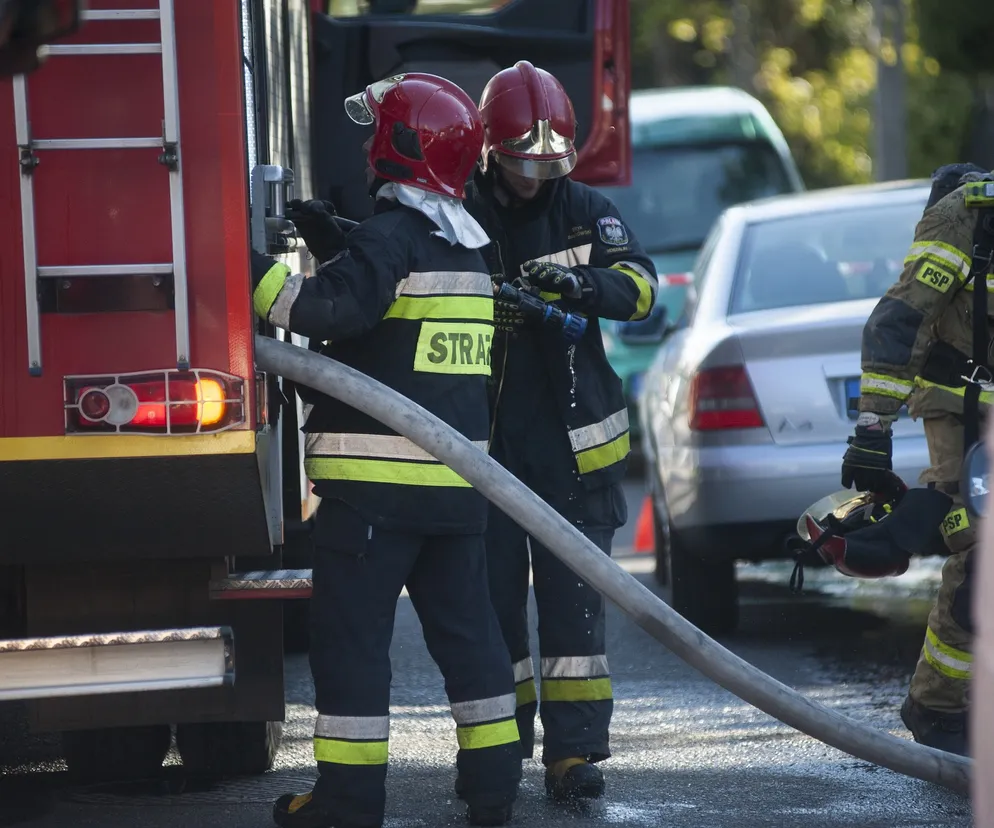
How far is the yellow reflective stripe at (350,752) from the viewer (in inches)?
179

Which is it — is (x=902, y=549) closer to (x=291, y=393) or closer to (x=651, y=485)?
(x=291, y=393)

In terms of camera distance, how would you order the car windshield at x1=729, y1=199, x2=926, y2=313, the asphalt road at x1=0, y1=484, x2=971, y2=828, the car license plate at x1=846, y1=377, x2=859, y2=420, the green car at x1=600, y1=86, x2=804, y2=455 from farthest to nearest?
A: the green car at x1=600, y1=86, x2=804, y2=455, the car windshield at x1=729, y1=199, x2=926, y2=313, the car license plate at x1=846, y1=377, x2=859, y2=420, the asphalt road at x1=0, y1=484, x2=971, y2=828

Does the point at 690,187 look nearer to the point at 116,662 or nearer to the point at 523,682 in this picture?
the point at 523,682

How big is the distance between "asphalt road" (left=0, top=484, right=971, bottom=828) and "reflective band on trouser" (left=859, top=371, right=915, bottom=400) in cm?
106

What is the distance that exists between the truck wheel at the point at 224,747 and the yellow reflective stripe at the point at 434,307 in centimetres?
130

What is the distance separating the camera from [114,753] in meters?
5.22

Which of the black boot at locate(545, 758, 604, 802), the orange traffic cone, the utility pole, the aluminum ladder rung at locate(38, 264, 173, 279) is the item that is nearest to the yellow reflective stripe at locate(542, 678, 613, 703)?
the black boot at locate(545, 758, 604, 802)

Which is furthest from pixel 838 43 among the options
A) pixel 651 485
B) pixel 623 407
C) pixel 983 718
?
pixel 983 718

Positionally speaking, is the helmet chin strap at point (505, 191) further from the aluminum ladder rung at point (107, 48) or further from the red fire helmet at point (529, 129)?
→ the aluminum ladder rung at point (107, 48)

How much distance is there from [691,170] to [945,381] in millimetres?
9882

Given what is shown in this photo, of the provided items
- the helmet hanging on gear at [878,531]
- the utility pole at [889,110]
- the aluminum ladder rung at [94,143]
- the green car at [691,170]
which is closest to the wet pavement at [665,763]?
the helmet hanging on gear at [878,531]

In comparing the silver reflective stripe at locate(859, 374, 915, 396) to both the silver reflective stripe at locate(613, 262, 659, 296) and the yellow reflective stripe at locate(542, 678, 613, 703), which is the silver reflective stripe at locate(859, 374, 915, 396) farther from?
the yellow reflective stripe at locate(542, 678, 613, 703)

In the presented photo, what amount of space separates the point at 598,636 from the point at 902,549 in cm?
86

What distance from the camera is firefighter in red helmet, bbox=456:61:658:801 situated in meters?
5.12
